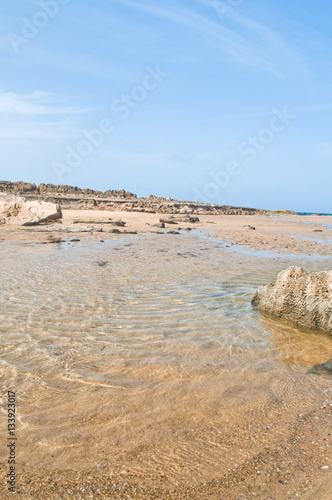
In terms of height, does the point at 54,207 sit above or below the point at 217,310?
above

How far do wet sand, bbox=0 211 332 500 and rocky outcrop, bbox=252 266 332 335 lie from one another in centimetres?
23

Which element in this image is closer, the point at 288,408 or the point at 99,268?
the point at 288,408

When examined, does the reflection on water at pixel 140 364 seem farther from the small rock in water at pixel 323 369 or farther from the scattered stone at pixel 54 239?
the scattered stone at pixel 54 239

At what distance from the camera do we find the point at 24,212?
56.0 ft

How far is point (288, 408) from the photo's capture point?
2629mm

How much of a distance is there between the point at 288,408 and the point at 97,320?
8.71 feet

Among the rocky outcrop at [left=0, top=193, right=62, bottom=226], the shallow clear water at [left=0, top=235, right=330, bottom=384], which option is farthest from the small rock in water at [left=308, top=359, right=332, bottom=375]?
the rocky outcrop at [left=0, top=193, right=62, bottom=226]

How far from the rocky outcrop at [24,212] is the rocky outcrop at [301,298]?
14365 mm

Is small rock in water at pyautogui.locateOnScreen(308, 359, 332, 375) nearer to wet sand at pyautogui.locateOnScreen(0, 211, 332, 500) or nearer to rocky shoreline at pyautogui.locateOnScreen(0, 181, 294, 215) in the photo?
wet sand at pyautogui.locateOnScreen(0, 211, 332, 500)

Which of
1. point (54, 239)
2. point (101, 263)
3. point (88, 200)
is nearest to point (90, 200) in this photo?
point (88, 200)

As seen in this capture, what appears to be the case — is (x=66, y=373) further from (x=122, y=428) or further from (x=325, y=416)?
(x=325, y=416)

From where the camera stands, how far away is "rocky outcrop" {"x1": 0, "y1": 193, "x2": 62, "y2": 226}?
54.7 ft

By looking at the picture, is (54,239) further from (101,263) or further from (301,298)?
(301,298)

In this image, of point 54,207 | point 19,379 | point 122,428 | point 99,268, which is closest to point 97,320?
point 19,379
